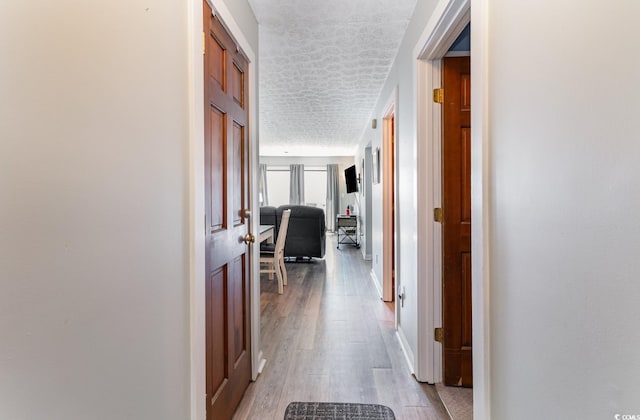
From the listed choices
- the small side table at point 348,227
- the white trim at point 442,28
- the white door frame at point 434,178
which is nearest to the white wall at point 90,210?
the white door frame at point 434,178

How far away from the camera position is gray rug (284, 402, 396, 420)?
1.65 metres

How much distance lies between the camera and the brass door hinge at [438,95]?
1934 mm

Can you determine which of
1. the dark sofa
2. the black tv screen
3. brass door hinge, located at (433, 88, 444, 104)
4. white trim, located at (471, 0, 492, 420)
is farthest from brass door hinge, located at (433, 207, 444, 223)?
the black tv screen

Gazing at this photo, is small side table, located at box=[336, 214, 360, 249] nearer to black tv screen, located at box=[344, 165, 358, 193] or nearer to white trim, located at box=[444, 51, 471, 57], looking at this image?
black tv screen, located at box=[344, 165, 358, 193]

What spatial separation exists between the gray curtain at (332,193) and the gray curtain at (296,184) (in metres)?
0.82

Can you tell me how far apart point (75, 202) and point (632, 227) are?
42.3 inches

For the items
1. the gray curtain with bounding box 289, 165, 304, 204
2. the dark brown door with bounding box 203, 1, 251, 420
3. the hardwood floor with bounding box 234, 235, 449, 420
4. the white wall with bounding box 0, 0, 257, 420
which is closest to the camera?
the white wall with bounding box 0, 0, 257, 420

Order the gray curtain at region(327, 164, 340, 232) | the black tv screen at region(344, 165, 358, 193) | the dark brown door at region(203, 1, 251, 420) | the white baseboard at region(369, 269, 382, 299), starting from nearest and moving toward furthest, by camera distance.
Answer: the dark brown door at region(203, 1, 251, 420)
the white baseboard at region(369, 269, 382, 299)
the black tv screen at region(344, 165, 358, 193)
the gray curtain at region(327, 164, 340, 232)

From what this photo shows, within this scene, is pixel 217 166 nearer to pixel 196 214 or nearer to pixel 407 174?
pixel 196 214

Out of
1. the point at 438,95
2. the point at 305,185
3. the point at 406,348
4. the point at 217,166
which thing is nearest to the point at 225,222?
the point at 217,166

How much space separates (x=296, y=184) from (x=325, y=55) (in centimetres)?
719

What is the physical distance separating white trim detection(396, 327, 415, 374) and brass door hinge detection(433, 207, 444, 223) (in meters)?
0.93

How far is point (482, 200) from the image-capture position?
3.67 feet

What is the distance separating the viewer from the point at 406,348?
7.61 ft
